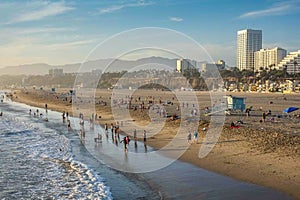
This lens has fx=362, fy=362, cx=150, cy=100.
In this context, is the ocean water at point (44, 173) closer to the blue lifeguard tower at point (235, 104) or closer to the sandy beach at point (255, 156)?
the sandy beach at point (255, 156)

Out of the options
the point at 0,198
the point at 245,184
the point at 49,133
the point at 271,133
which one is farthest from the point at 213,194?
the point at 49,133

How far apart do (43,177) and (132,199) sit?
16.8ft

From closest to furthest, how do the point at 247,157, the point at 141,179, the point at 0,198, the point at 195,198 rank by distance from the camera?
1. the point at 195,198
2. the point at 0,198
3. the point at 141,179
4. the point at 247,157

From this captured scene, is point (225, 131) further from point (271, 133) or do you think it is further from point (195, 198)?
point (195, 198)

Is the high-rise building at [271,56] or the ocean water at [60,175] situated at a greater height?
the high-rise building at [271,56]

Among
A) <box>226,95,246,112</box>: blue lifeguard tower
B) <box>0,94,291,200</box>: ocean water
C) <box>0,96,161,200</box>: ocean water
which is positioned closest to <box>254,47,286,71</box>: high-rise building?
<box>226,95,246,112</box>: blue lifeguard tower

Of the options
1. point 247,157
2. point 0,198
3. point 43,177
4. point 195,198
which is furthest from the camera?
point 247,157

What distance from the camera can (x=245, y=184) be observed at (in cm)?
1285

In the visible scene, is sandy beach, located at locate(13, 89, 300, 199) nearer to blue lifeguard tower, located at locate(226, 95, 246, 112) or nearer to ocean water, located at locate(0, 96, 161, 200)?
ocean water, located at locate(0, 96, 161, 200)

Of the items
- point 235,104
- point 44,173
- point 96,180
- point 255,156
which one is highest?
point 235,104

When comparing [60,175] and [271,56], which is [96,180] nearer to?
[60,175]

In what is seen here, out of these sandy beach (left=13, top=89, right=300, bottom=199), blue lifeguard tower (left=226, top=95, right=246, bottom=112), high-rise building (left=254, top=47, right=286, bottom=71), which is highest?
high-rise building (left=254, top=47, right=286, bottom=71)

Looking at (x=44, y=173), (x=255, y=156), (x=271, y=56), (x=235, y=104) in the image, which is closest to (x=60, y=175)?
(x=44, y=173)

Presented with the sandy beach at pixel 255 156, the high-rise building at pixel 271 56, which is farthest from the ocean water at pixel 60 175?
the high-rise building at pixel 271 56
